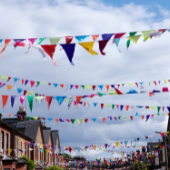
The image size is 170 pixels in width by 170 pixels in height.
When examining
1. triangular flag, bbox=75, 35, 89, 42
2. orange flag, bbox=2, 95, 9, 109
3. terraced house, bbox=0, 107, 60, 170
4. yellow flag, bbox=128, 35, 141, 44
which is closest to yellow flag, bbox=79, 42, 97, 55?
triangular flag, bbox=75, 35, 89, 42

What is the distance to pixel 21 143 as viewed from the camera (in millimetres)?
35875

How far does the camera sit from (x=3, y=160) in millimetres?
27938

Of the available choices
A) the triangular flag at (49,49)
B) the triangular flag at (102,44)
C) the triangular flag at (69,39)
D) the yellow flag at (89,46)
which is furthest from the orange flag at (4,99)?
the triangular flag at (102,44)

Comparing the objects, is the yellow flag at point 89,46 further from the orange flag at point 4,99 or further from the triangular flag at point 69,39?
the orange flag at point 4,99

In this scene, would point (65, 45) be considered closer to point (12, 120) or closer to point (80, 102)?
point (80, 102)

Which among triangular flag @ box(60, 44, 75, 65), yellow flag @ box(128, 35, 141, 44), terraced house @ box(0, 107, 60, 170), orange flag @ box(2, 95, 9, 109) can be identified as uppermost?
yellow flag @ box(128, 35, 141, 44)

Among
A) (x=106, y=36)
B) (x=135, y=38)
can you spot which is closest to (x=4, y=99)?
(x=106, y=36)

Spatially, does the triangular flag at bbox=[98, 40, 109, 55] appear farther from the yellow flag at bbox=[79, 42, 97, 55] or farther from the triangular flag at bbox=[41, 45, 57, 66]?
the triangular flag at bbox=[41, 45, 57, 66]

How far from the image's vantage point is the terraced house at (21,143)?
95.2ft

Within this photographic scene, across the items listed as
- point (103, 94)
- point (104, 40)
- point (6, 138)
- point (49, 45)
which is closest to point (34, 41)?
point (49, 45)

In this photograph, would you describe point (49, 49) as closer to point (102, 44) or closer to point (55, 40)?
point (55, 40)

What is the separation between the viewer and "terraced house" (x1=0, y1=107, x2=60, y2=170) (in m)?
29.0

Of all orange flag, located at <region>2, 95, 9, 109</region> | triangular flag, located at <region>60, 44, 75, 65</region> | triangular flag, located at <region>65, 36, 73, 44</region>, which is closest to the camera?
triangular flag, located at <region>60, 44, 75, 65</region>

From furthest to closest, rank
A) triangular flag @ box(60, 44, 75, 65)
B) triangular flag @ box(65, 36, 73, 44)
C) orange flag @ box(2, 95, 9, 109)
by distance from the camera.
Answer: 1. orange flag @ box(2, 95, 9, 109)
2. triangular flag @ box(65, 36, 73, 44)
3. triangular flag @ box(60, 44, 75, 65)
